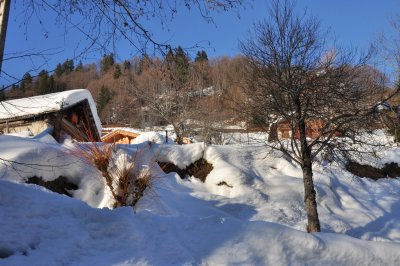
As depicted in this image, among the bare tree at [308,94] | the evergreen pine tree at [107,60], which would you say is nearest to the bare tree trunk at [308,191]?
the bare tree at [308,94]

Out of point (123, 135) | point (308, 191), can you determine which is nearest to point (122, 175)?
point (308, 191)

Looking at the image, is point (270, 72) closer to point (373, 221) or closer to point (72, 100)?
point (373, 221)

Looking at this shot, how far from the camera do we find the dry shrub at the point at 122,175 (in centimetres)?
935

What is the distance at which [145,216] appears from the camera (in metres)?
4.72

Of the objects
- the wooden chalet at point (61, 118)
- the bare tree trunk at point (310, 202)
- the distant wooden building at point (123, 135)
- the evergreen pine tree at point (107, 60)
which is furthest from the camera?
the distant wooden building at point (123, 135)

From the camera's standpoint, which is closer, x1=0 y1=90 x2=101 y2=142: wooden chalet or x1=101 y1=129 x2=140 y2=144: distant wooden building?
x1=0 y1=90 x2=101 y2=142: wooden chalet

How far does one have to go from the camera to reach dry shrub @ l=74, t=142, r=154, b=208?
30.7 feet

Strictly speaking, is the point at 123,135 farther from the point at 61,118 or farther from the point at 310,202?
the point at 310,202

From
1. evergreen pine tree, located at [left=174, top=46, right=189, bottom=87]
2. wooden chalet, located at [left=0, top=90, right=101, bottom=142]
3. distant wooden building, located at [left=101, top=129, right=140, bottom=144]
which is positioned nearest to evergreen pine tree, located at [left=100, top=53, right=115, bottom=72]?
evergreen pine tree, located at [left=174, top=46, right=189, bottom=87]

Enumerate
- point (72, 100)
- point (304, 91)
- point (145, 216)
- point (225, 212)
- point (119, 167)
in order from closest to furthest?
point (145, 216)
point (119, 167)
point (304, 91)
point (225, 212)
point (72, 100)

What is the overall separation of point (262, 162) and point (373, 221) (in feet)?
14.2

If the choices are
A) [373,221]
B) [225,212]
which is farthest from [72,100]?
[373,221]

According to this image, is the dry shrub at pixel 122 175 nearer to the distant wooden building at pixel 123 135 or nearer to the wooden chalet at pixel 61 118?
the wooden chalet at pixel 61 118

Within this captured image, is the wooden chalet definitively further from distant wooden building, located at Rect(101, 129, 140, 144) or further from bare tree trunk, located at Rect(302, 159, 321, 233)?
bare tree trunk, located at Rect(302, 159, 321, 233)
